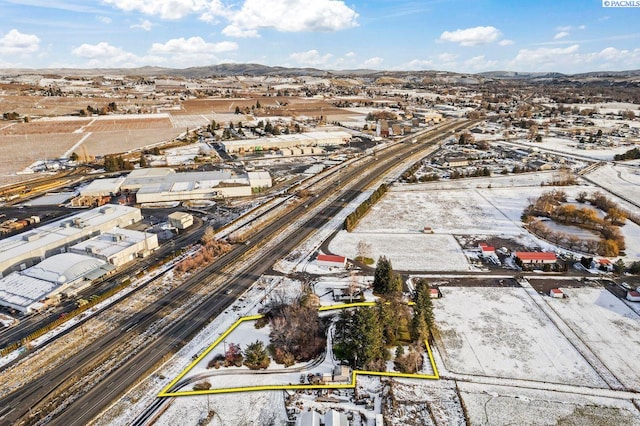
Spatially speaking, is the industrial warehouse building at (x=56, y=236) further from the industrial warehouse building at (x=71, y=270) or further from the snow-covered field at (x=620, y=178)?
the snow-covered field at (x=620, y=178)

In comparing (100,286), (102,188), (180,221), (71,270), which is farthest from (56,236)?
(102,188)

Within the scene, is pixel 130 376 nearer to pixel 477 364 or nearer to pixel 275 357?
pixel 275 357

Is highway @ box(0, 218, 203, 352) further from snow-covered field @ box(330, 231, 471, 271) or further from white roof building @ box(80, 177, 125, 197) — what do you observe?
white roof building @ box(80, 177, 125, 197)

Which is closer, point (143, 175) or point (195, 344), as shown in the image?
point (195, 344)

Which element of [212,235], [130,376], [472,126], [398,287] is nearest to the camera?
[130,376]

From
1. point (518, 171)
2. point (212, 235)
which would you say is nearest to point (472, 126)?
point (518, 171)

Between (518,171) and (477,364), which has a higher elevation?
(518,171)
